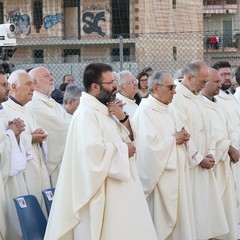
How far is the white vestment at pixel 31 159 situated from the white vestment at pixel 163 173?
96 centimetres

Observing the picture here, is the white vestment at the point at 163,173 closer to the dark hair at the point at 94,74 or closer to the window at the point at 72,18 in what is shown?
the dark hair at the point at 94,74

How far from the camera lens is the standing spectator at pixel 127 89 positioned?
9.24 meters

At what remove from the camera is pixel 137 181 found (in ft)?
20.4

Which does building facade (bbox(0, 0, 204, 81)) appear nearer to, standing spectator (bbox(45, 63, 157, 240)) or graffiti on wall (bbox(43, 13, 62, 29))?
graffiti on wall (bbox(43, 13, 62, 29))

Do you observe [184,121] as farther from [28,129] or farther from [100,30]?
[100,30]

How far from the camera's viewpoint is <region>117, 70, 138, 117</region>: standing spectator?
30.3ft

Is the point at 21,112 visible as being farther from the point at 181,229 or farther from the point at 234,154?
the point at 234,154

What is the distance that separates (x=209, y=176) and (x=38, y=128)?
1940 millimetres

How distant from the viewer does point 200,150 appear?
8.05 meters

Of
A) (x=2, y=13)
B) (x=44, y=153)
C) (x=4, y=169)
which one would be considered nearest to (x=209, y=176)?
(x=44, y=153)

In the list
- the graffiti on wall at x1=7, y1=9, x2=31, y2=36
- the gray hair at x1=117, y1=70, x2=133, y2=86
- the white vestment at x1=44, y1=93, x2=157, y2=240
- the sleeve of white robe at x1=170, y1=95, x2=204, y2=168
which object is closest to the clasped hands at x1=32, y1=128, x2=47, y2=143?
the white vestment at x1=44, y1=93, x2=157, y2=240

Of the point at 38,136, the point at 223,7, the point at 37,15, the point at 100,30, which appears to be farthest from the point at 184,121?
the point at 223,7

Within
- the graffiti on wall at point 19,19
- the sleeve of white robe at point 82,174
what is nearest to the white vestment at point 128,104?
the sleeve of white robe at point 82,174

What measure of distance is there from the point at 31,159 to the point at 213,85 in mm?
2336
